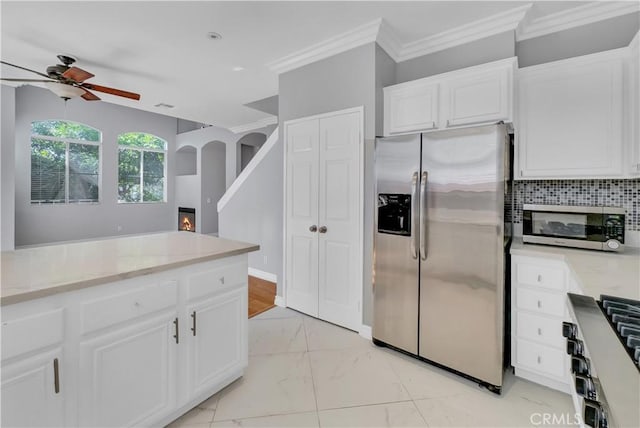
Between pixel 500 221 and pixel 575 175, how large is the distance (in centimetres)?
79

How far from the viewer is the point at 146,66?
11.6 ft

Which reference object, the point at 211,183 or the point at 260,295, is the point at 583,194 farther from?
the point at 211,183

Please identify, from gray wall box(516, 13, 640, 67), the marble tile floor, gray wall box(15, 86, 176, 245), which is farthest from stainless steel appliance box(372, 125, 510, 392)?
gray wall box(15, 86, 176, 245)

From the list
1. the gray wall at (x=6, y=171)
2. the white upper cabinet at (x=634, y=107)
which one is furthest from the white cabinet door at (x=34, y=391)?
the gray wall at (x=6, y=171)

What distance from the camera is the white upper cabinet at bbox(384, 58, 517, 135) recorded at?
221 centimetres

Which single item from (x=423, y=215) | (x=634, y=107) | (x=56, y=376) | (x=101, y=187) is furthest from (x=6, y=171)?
(x=634, y=107)

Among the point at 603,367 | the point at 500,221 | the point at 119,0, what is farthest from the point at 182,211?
the point at 603,367

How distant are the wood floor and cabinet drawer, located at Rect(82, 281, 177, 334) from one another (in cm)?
180

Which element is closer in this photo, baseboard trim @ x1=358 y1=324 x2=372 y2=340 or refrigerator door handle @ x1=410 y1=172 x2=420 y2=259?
refrigerator door handle @ x1=410 y1=172 x2=420 y2=259

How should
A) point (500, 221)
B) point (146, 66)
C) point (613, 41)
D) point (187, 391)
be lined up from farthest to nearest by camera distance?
point (146, 66) < point (613, 41) < point (500, 221) < point (187, 391)

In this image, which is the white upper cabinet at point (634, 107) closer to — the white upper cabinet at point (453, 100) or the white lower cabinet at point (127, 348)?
the white upper cabinet at point (453, 100)

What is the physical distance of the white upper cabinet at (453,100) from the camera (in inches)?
86.9

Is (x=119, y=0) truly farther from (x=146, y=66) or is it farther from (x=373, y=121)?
(x=373, y=121)
